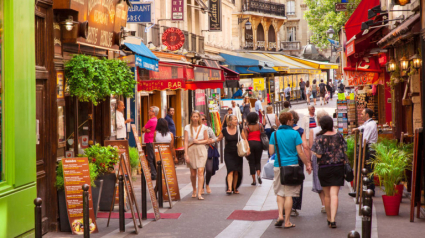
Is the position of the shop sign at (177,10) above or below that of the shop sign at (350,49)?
→ above

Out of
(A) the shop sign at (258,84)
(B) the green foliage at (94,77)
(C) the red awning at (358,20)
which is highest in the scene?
(C) the red awning at (358,20)

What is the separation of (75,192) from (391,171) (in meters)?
5.16

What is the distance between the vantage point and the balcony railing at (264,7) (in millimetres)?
52281

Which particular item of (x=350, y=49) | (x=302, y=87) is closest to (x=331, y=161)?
(x=350, y=49)

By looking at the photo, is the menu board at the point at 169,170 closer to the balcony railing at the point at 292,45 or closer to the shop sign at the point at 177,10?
the shop sign at the point at 177,10

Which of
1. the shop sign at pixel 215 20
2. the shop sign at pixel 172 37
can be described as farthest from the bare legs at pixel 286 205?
the shop sign at pixel 215 20

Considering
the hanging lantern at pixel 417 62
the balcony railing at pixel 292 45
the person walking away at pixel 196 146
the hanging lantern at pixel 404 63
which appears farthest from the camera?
the balcony railing at pixel 292 45

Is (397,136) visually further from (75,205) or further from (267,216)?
(75,205)

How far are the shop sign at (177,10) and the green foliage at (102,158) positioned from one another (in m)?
13.5

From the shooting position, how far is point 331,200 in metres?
9.58

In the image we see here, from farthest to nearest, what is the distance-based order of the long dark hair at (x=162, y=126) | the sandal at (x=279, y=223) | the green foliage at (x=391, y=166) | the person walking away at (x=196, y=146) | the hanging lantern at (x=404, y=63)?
1. the long dark hair at (x=162, y=126)
2. the hanging lantern at (x=404, y=63)
3. the person walking away at (x=196, y=146)
4. the green foliage at (x=391, y=166)
5. the sandal at (x=279, y=223)

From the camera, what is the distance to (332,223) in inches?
377

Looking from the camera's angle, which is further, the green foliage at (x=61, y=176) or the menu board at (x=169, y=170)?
the menu board at (x=169, y=170)

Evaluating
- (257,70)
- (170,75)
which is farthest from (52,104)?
(257,70)
